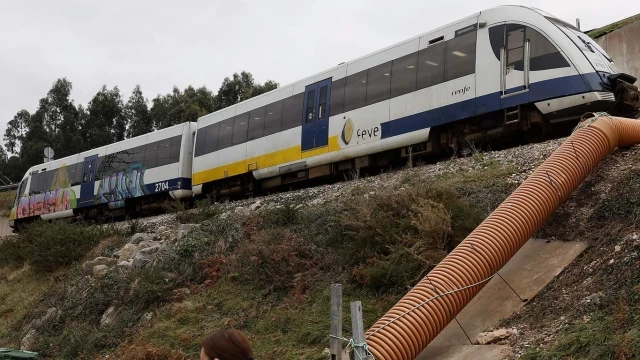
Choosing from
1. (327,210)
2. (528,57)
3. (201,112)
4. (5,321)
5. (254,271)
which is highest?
(201,112)

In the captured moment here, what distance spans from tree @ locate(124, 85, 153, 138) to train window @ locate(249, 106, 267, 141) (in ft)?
135

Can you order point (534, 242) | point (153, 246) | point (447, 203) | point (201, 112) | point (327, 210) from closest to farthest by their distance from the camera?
point (534, 242) < point (447, 203) < point (327, 210) < point (153, 246) < point (201, 112)

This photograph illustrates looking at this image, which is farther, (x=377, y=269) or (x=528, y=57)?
(x=528, y=57)

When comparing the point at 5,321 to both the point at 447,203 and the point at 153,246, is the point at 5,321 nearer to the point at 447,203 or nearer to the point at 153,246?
the point at 153,246

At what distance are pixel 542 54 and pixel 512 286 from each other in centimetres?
574

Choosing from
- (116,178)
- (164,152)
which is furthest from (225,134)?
(116,178)

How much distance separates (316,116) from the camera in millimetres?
15000

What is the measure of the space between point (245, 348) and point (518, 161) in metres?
7.55

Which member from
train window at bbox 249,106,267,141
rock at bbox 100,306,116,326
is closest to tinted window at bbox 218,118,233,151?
train window at bbox 249,106,267,141

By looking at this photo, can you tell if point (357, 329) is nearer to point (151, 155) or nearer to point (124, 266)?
point (124, 266)

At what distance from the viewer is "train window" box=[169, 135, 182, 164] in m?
20.0

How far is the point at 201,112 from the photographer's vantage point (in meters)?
47.4

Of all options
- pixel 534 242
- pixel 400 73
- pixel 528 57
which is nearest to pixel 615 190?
pixel 534 242

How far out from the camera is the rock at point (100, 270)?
11.7m
